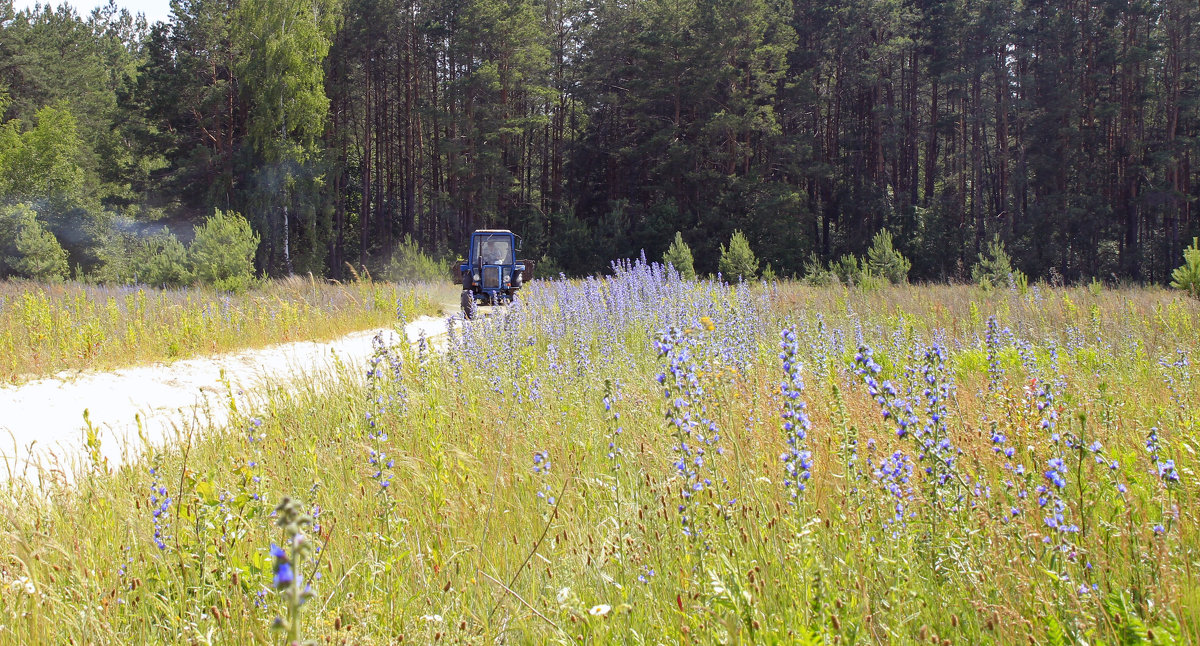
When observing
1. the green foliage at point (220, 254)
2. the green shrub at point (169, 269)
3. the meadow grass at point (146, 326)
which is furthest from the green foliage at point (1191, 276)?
the green shrub at point (169, 269)

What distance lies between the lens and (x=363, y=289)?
50.9 feet

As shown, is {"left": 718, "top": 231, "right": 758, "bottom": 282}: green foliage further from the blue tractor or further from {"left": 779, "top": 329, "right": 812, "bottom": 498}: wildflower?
{"left": 779, "top": 329, "right": 812, "bottom": 498}: wildflower

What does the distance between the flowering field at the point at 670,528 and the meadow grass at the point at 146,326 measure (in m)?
4.70

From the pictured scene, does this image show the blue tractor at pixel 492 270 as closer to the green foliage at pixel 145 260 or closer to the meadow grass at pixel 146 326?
the meadow grass at pixel 146 326

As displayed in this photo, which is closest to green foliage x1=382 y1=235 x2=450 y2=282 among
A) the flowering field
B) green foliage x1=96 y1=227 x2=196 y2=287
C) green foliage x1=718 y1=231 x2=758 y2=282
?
green foliage x1=96 y1=227 x2=196 y2=287

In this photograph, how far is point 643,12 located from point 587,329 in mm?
31758

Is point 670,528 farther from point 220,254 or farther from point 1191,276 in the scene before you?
point 220,254

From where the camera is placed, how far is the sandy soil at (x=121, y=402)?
16.0 feet

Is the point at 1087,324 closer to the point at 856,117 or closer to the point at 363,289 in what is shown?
the point at 363,289

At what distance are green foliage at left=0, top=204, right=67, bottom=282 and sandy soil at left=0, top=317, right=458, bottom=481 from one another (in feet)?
73.0

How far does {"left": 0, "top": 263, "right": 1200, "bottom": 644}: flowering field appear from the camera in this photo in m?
1.91

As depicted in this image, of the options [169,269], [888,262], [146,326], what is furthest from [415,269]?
[146,326]

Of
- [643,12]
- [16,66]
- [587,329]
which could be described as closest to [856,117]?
[643,12]

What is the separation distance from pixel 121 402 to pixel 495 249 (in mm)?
11800
